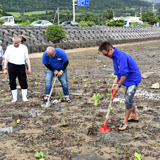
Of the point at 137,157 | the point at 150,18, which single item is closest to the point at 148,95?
the point at 137,157

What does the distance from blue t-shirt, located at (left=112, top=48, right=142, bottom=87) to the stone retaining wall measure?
1418 cm

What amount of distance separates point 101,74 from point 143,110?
4.87 meters

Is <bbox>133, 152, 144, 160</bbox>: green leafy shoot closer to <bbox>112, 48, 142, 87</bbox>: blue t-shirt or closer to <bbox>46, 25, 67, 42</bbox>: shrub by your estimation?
<bbox>112, 48, 142, 87</bbox>: blue t-shirt

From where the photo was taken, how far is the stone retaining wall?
64.7ft

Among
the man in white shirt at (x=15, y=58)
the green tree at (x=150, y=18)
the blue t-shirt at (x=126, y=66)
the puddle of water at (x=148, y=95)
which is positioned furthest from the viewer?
the green tree at (x=150, y=18)

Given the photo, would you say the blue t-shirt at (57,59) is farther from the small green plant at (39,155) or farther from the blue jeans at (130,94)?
the small green plant at (39,155)

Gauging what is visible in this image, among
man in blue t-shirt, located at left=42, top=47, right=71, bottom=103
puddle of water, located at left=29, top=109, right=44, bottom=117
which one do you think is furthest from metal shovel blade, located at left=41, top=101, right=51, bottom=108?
puddle of water, located at left=29, top=109, right=44, bottom=117

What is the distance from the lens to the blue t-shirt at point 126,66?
161 inches

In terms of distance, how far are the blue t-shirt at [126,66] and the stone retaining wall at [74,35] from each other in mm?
14177

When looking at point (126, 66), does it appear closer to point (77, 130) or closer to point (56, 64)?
point (77, 130)

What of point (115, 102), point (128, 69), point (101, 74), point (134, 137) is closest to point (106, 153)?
point (134, 137)

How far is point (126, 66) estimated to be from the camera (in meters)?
4.09

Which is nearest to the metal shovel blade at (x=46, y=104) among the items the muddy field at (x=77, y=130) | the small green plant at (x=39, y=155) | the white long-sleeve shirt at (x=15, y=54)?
the muddy field at (x=77, y=130)

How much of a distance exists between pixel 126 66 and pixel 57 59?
98.2 inches
